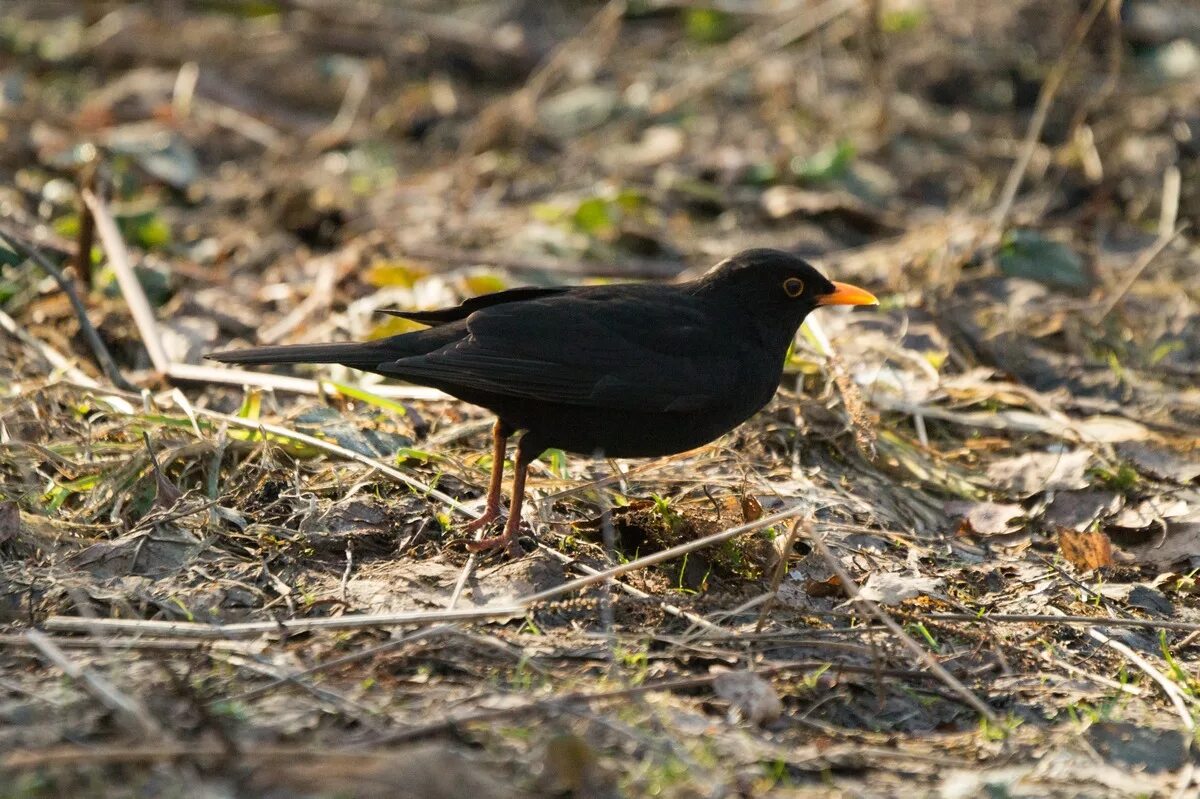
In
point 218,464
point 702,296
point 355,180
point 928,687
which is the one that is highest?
point 355,180

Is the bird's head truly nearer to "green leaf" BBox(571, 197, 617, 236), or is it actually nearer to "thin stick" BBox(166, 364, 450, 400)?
"thin stick" BBox(166, 364, 450, 400)

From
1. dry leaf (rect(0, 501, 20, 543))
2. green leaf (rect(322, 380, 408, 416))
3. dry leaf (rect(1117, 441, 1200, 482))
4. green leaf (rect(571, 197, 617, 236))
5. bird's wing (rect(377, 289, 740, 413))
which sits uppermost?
green leaf (rect(571, 197, 617, 236))

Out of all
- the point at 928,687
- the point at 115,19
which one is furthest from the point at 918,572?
the point at 115,19

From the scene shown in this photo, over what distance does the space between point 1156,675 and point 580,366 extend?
2.03m

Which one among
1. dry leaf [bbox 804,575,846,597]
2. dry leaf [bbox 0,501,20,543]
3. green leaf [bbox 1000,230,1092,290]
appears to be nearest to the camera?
dry leaf [bbox 0,501,20,543]

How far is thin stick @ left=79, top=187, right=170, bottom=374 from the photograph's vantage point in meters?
5.89

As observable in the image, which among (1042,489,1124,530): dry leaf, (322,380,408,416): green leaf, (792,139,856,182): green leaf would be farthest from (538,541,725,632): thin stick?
(792,139,856,182): green leaf

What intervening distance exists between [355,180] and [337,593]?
208 inches

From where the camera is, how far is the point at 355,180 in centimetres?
912

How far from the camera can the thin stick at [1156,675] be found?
3.85 m

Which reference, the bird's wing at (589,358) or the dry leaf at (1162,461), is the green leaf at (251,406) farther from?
the dry leaf at (1162,461)

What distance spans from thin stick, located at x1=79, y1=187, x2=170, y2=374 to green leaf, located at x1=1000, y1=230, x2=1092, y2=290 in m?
4.35

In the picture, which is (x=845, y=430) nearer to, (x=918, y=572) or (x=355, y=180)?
(x=918, y=572)

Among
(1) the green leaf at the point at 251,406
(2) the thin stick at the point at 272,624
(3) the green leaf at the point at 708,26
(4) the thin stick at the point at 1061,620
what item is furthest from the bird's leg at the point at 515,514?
(3) the green leaf at the point at 708,26
